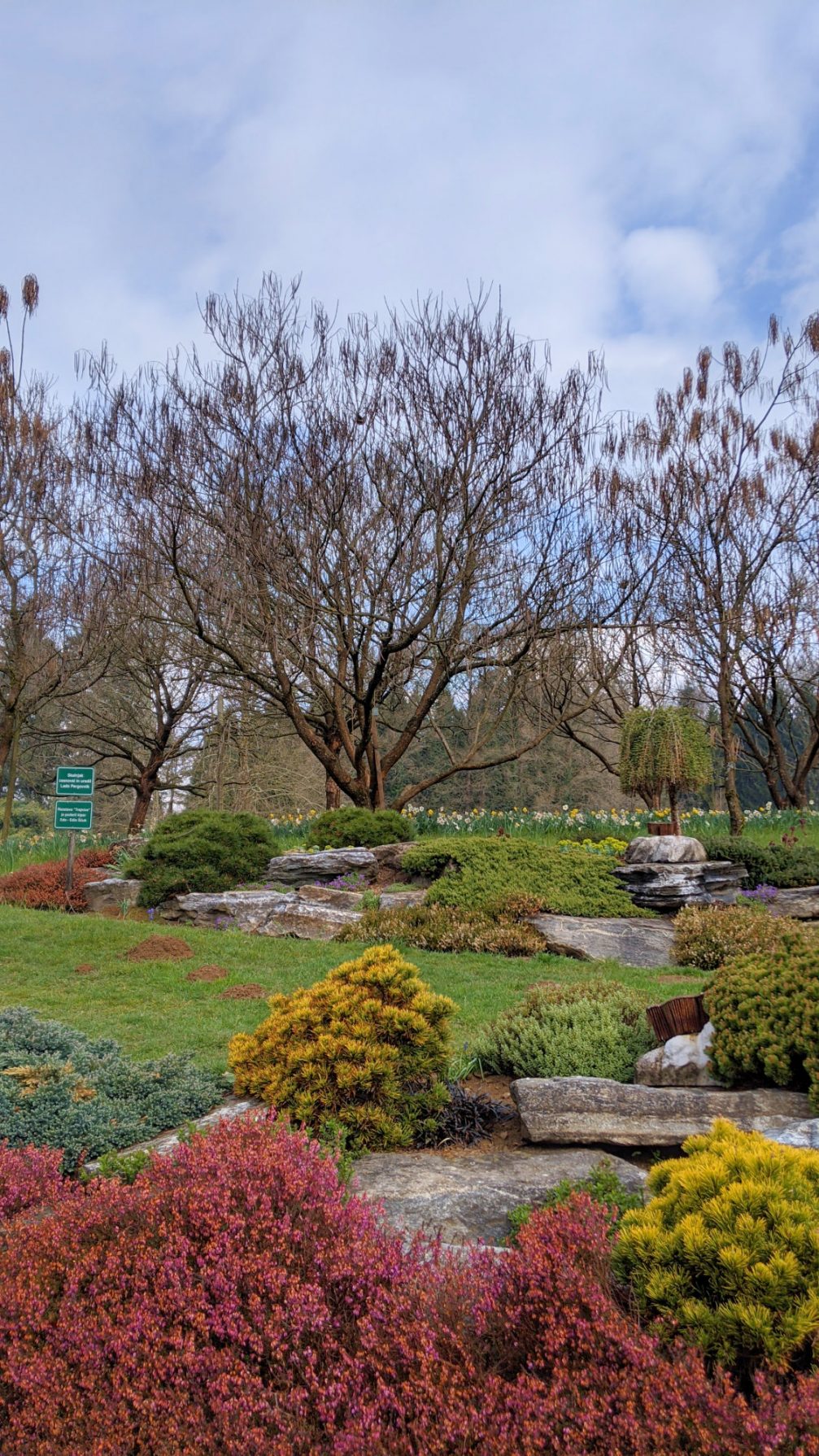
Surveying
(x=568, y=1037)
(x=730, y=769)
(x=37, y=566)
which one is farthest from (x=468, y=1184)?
(x=37, y=566)

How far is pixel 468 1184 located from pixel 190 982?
5185 mm

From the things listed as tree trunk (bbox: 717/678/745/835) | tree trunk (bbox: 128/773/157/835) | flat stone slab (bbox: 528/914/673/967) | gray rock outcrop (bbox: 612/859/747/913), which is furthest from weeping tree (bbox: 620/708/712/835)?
tree trunk (bbox: 128/773/157/835)

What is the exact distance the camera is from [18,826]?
2777 cm

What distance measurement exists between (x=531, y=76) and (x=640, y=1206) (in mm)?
8798

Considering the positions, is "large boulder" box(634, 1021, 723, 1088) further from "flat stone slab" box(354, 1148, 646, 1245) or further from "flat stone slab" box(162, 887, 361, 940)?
"flat stone slab" box(162, 887, 361, 940)

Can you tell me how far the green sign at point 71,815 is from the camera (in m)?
12.8

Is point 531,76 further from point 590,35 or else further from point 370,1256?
point 370,1256

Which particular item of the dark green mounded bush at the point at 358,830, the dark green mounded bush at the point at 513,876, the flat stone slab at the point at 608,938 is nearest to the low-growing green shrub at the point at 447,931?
the flat stone slab at the point at 608,938

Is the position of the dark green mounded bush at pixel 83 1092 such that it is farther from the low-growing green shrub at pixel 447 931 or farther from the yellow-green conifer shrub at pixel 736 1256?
the low-growing green shrub at pixel 447 931

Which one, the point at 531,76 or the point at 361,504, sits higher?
the point at 531,76

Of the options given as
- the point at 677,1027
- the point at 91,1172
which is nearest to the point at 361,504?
the point at 677,1027

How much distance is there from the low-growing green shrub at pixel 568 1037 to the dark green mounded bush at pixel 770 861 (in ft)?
21.1

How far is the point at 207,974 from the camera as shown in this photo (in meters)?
8.27

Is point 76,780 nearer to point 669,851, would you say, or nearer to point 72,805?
point 72,805
